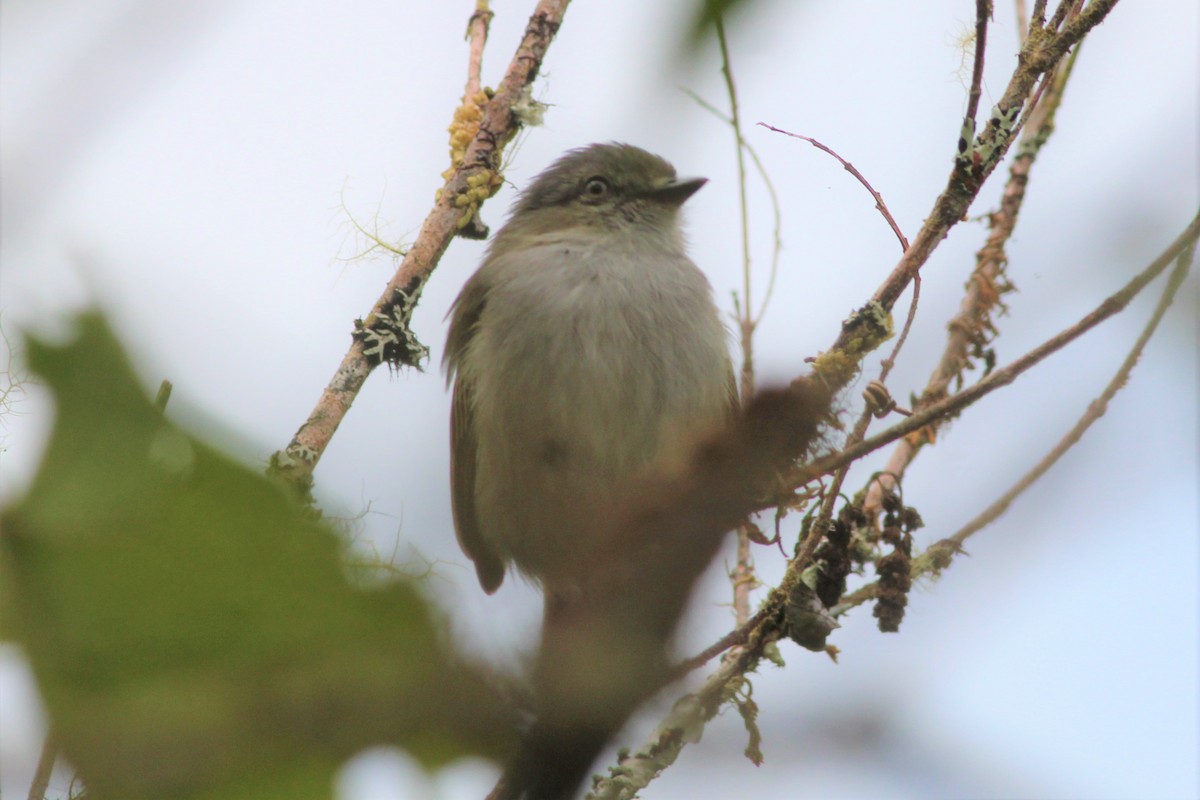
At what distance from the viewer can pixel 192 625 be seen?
2.07ft

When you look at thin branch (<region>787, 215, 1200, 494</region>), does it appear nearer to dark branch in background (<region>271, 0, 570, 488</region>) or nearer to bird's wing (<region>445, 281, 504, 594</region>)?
dark branch in background (<region>271, 0, 570, 488</region>)


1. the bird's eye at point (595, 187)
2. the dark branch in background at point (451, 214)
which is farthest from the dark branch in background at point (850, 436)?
the bird's eye at point (595, 187)

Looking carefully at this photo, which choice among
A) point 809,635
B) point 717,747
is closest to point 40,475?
point 717,747

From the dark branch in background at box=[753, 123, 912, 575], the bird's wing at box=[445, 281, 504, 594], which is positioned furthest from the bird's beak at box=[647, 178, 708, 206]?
the dark branch in background at box=[753, 123, 912, 575]

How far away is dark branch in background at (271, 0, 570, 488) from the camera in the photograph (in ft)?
9.43

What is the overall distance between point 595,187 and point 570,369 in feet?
4.26

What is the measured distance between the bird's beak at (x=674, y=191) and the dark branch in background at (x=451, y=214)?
4.84 ft

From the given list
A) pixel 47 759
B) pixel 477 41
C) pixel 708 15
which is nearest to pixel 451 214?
pixel 477 41

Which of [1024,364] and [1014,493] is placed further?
[1014,493]

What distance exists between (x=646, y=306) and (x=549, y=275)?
409 mm

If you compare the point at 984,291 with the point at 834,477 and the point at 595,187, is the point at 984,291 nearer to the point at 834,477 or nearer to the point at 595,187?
the point at 834,477

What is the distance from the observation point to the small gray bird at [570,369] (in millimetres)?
4086

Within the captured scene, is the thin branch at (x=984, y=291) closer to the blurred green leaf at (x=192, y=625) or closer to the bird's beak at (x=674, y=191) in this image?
the bird's beak at (x=674, y=191)

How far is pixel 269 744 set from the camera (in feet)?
2.13
